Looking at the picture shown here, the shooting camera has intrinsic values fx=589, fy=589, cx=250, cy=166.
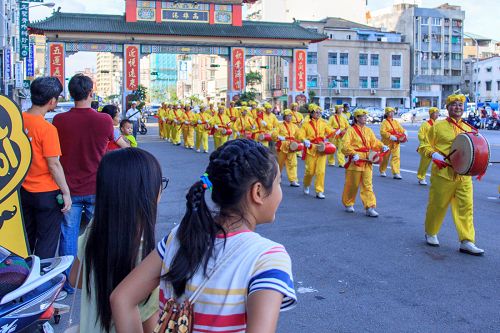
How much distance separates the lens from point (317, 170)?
1130cm

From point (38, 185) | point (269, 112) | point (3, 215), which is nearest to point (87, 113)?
point (38, 185)

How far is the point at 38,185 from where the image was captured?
4.55 metres

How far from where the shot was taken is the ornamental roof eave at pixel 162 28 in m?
40.0

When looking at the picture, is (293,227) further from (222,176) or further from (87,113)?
(222,176)

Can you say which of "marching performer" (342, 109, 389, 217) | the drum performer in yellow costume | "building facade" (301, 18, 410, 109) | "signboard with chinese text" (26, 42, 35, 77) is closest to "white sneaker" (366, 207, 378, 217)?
"marching performer" (342, 109, 389, 217)

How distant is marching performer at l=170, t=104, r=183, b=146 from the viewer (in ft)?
85.3

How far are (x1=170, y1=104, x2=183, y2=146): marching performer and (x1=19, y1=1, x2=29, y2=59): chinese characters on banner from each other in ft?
50.6

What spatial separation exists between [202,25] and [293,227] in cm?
3728

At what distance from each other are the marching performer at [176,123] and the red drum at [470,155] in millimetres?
19930

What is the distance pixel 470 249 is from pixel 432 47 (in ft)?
254

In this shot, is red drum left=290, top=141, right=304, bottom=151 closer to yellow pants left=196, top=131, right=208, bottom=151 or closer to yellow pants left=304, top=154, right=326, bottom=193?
yellow pants left=304, top=154, right=326, bottom=193

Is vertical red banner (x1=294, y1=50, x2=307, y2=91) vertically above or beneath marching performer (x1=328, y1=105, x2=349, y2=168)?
above

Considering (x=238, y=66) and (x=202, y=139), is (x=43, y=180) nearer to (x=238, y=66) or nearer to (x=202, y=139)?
(x=202, y=139)

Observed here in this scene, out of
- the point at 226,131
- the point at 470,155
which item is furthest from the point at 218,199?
the point at 226,131
